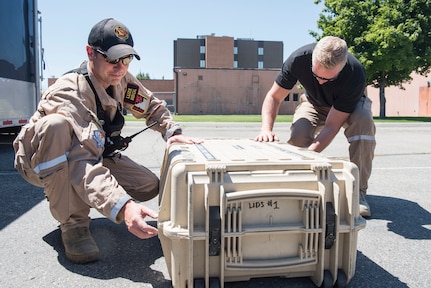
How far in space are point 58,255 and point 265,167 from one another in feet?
4.76

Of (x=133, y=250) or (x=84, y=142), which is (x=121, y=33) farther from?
(x=133, y=250)

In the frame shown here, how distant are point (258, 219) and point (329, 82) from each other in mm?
1778

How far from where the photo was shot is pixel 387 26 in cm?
2497

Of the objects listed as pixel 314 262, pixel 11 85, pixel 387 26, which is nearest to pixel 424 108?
pixel 387 26

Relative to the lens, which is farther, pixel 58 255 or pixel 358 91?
pixel 358 91

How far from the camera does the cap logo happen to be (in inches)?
96.9

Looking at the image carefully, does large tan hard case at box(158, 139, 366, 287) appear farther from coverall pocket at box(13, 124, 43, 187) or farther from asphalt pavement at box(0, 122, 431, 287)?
coverall pocket at box(13, 124, 43, 187)

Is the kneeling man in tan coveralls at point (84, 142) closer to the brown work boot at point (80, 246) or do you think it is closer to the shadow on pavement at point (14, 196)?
the brown work boot at point (80, 246)

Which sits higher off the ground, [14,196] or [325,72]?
[325,72]

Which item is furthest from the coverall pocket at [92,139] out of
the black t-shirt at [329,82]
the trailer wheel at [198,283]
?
the black t-shirt at [329,82]

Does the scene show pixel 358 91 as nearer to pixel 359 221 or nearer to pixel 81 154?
pixel 359 221

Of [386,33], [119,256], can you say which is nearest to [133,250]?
[119,256]

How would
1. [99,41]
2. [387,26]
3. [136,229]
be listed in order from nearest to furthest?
[136,229] < [99,41] < [387,26]

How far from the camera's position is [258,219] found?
6.12ft
